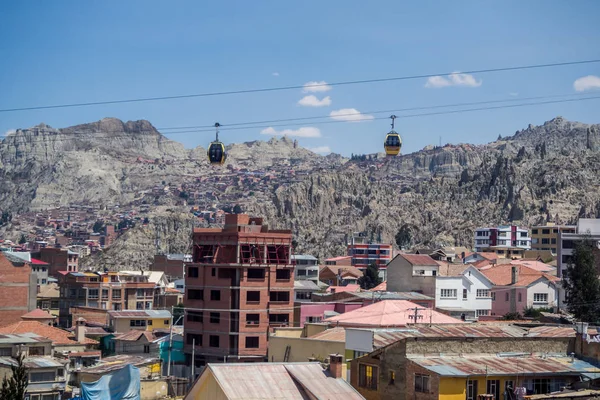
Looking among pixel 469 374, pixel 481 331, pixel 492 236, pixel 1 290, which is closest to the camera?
pixel 469 374

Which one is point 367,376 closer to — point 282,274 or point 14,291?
point 282,274

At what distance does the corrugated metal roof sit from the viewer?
32.2 meters

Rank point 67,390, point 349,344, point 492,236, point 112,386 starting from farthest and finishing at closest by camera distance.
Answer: point 492,236 < point 67,390 < point 112,386 < point 349,344

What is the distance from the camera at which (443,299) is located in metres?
86.5

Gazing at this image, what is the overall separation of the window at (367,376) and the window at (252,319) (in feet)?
156

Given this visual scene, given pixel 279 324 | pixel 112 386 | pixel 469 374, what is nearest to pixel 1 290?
pixel 279 324

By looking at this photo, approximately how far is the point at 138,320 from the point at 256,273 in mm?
18161

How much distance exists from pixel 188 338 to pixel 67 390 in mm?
24232

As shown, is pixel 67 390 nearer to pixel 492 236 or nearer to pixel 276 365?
pixel 276 365

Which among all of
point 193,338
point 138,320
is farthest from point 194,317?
point 138,320

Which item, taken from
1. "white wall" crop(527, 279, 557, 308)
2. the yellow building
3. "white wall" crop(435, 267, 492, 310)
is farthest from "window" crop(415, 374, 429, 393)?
the yellow building

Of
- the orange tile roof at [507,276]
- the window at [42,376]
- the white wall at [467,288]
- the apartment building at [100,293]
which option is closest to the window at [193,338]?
the white wall at [467,288]

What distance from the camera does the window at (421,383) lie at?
31.9 metres

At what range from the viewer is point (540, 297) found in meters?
96.1
